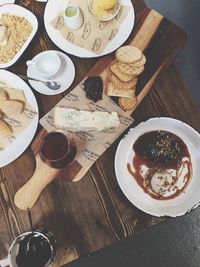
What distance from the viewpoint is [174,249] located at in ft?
6.01

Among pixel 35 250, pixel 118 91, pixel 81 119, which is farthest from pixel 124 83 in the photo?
pixel 35 250

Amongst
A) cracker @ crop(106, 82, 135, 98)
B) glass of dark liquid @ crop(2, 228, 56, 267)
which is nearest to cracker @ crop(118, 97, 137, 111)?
cracker @ crop(106, 82, 135, 98)

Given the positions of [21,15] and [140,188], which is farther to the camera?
[21,15]

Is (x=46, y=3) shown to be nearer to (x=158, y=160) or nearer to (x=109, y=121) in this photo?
(x=109, y=121)

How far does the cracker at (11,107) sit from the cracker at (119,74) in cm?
33

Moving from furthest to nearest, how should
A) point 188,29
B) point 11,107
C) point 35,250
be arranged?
point 188,29
point 11,107
point 35,250

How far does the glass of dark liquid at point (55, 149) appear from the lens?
1.28 metres

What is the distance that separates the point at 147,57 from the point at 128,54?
7cm

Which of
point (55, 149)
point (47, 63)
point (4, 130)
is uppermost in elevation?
point (47, 63)

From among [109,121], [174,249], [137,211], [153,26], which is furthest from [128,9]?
[174,249]

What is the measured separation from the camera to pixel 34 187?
4.42ft

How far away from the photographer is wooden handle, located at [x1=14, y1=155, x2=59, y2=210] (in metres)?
1.34

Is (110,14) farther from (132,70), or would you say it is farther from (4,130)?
(4,130)

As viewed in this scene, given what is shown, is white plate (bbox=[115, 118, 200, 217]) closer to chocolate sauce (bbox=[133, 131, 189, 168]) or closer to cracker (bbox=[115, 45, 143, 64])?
chocolate sauce (bbox=[133, 131, 189, 168])
